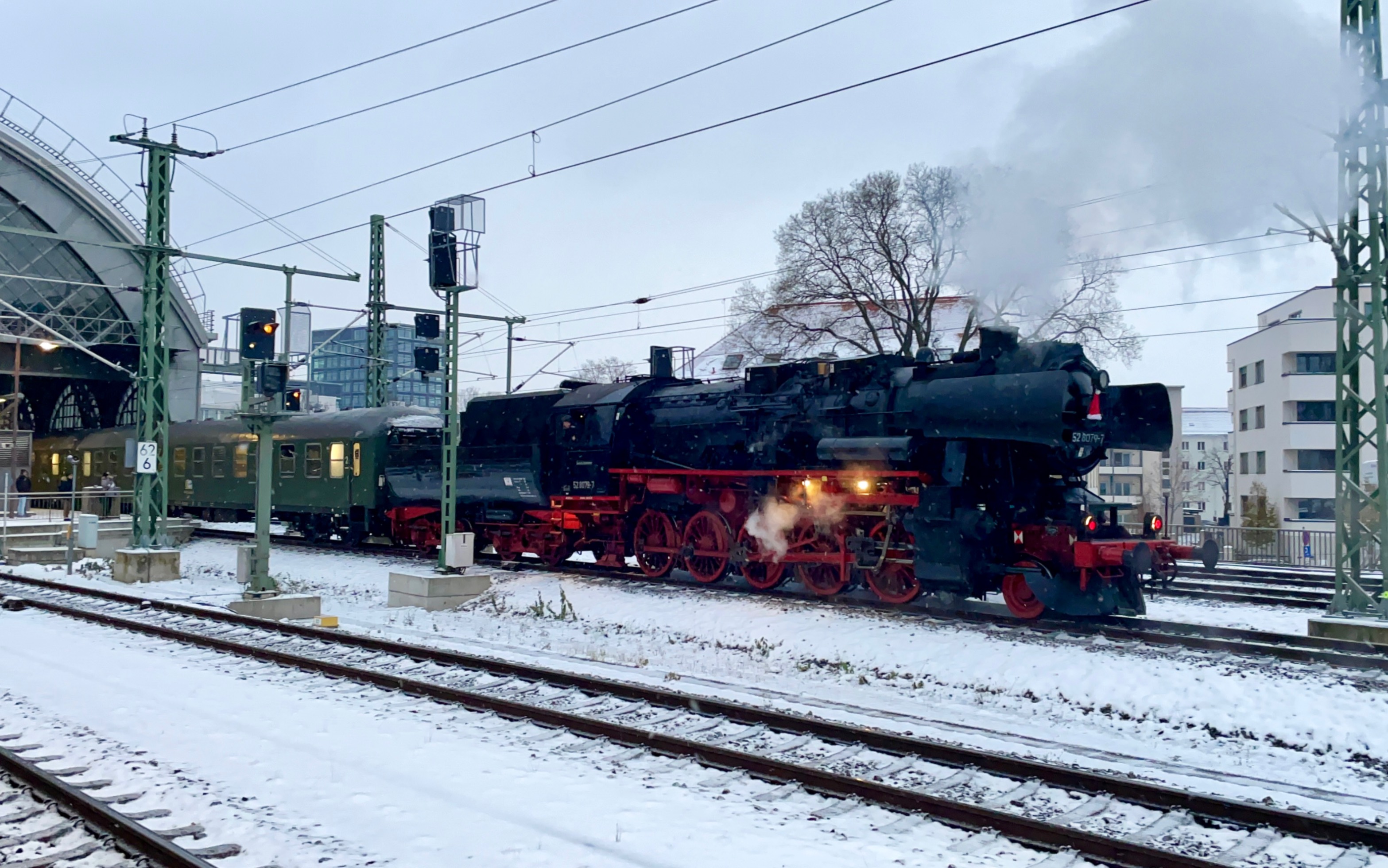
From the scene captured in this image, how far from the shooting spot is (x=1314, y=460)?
137 feet

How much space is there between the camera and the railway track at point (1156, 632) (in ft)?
33.7

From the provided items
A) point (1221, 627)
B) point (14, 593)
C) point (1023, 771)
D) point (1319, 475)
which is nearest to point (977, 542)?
point (1221, 627)

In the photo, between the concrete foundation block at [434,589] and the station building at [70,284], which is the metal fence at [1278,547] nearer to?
the concrete foundation block at [434,589]

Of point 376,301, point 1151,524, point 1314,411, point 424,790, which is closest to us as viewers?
point 424,790

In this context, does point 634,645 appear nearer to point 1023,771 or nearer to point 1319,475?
point 1023,771

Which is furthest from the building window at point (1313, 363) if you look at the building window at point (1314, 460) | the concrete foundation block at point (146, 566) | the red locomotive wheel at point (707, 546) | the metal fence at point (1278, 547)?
the concrete foundation block at point (146, 566)

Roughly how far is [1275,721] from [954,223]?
892 inches

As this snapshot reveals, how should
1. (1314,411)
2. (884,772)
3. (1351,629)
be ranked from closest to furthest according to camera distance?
(884,772), (1351,629), (1314,411)

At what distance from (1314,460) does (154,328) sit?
142 ft

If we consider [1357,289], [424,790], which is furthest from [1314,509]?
[424,790]

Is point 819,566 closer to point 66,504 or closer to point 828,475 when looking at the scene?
point 828,475

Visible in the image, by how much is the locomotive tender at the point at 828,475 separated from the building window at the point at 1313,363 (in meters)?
34.5

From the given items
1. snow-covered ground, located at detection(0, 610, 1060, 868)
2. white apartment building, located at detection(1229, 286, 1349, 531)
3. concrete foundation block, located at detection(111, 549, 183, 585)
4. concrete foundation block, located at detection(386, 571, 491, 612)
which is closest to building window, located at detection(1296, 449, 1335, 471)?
white apartment building, located at detection(1229, 286, 1349, 531)

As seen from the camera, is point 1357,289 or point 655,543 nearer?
point 1357,289
